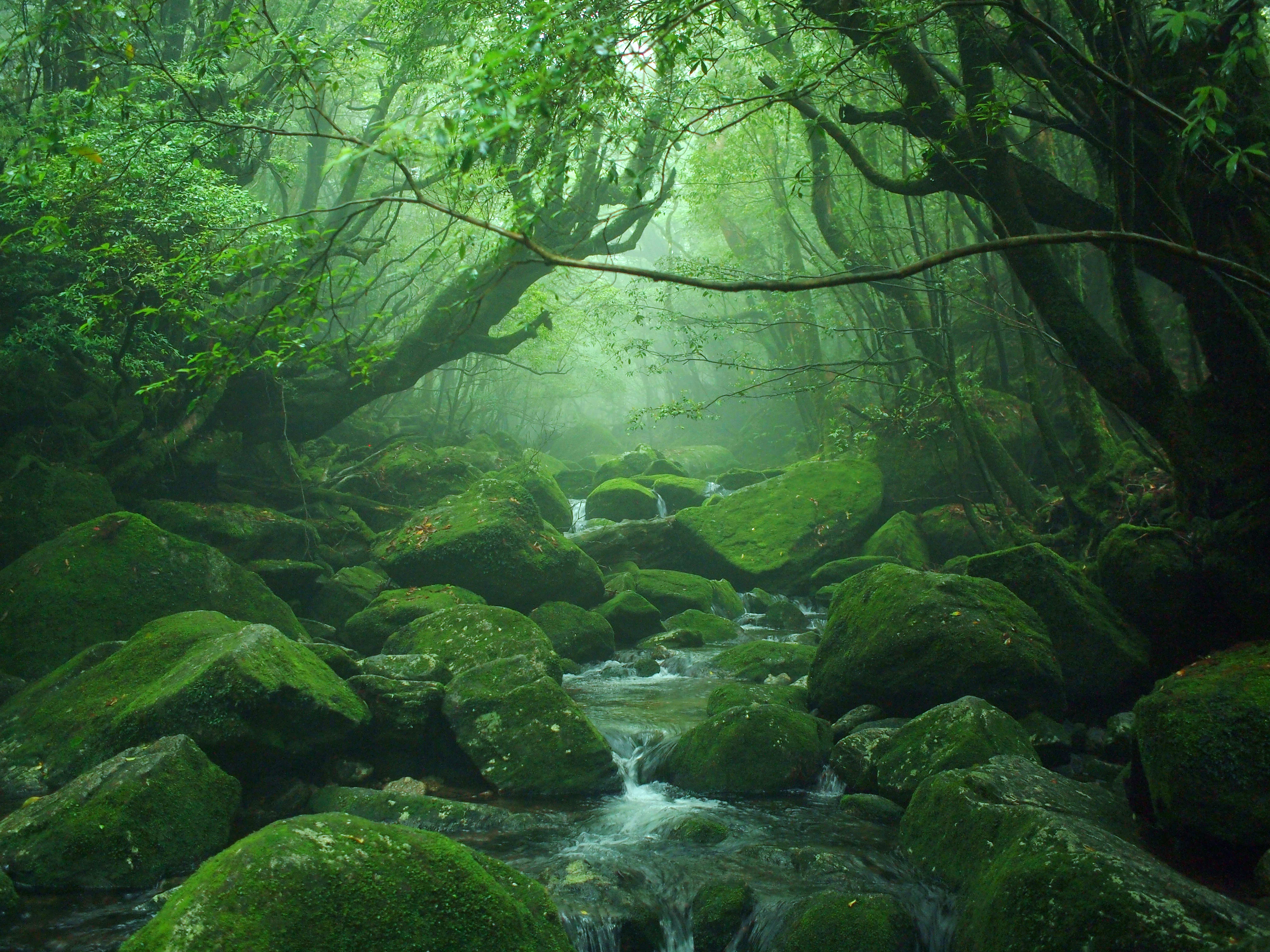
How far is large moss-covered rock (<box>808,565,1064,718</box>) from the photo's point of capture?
700cm

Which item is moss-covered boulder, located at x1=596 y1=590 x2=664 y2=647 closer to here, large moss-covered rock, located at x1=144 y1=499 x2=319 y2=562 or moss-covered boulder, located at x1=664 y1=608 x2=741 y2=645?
moss-covered boulder, located at x1=664 y1=608 x2=741 y2=645

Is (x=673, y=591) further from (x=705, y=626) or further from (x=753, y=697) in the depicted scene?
(x=753, y=697)

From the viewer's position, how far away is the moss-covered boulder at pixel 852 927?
163 inches

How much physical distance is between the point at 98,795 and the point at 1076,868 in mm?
5622

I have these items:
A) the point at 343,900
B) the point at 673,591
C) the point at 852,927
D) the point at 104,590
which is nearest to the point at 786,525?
the point at 673,591

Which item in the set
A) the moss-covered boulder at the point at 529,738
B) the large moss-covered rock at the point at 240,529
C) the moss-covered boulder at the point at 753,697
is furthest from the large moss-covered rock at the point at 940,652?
the large moss-covered rock at the point at 240,529

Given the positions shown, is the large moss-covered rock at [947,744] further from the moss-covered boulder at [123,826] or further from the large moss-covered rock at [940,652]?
the moss-covered boulder at [123,826]

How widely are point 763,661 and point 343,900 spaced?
773 centimetres

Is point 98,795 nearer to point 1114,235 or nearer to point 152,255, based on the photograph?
point 1114,235

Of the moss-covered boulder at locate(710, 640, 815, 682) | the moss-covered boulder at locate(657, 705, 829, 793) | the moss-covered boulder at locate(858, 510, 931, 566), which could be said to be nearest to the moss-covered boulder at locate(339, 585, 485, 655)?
the moss-covered boulder at locate(710, 640, 815, 682)

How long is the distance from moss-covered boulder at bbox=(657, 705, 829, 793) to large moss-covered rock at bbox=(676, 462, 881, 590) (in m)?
8.29

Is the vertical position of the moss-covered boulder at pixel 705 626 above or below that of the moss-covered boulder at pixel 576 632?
below

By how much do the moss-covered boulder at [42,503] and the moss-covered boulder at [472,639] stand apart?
4.48 meters

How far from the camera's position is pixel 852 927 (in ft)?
13.8
